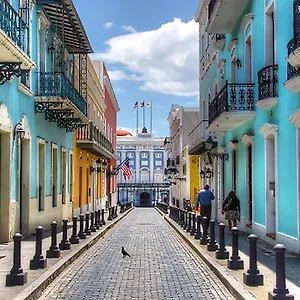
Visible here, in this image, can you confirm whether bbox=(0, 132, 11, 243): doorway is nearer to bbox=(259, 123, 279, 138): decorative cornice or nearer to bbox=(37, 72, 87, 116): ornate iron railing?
bbox=(37, 72, 87, 116): ornate iron railing

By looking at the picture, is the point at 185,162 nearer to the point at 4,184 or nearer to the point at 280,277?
the point at 4,184

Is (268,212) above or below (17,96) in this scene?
below

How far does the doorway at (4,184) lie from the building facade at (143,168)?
224 feet

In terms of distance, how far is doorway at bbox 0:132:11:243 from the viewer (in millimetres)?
14617

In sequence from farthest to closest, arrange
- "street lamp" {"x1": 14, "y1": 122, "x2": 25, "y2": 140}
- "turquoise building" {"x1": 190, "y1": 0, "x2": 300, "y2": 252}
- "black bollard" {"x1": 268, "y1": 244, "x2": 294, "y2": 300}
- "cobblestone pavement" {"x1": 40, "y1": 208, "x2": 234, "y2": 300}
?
"street lamp" {"x1": 14, "y1": 122, "x2": 25, "y2": 140}
"turquoise building" {"x1": 190, "y1": 0, "x2": 300, "y2": 252}
"cobblestone pavement" {"x1": 40, "y1": 208, "x2": 234, "y2": 300}
"black bollard" {"x1": 268, "y1": 244, "x2": 294, "y2": 300}

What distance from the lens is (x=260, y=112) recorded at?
51.9 ft

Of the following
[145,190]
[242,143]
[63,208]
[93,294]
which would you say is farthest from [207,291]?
[145,190]

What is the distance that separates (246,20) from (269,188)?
541 cm

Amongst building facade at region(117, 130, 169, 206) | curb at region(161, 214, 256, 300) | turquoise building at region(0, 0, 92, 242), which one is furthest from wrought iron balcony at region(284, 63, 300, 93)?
building facade at region(117, 130, 169, 206)

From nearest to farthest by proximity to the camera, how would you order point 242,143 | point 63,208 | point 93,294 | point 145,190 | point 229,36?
point 93,294, point 242,143, point 229,36, point 63,208, point 145,190

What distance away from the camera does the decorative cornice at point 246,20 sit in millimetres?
16438

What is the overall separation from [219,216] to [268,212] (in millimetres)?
9180

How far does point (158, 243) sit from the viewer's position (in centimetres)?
1659

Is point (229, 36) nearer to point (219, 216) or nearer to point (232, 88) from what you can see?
point (232, 88)
